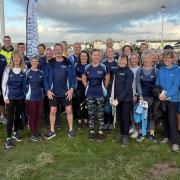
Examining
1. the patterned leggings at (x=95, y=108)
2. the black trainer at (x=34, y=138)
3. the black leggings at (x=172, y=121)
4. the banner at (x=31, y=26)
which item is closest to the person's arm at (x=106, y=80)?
the patterned leggings at (x=95, y=108)

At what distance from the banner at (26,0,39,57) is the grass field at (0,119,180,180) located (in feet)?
13.9

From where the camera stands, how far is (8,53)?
10289 mm

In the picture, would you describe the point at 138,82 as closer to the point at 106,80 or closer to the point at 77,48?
the point at 106,80

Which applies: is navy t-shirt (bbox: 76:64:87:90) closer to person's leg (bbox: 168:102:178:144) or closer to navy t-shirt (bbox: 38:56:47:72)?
navy t-shirt (bbox: 38:56:47:72)

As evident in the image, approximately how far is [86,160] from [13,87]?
2.38 meters

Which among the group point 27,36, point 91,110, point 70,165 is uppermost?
point 27,36

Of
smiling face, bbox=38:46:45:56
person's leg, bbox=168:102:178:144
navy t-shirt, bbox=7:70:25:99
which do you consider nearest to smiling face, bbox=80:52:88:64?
smiling face, bbox=38:46:45:56

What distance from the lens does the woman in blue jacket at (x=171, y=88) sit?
8.21m

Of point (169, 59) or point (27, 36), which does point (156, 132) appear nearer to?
point (169, 59)

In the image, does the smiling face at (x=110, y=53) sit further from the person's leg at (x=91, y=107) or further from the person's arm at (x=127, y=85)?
the person's leg at (x=91, y=107)

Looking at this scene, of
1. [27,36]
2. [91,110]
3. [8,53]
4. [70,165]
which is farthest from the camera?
[27,36]

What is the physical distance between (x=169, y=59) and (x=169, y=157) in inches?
79.5

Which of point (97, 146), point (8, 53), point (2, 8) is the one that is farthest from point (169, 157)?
point (2, 8)

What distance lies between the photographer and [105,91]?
886cm
